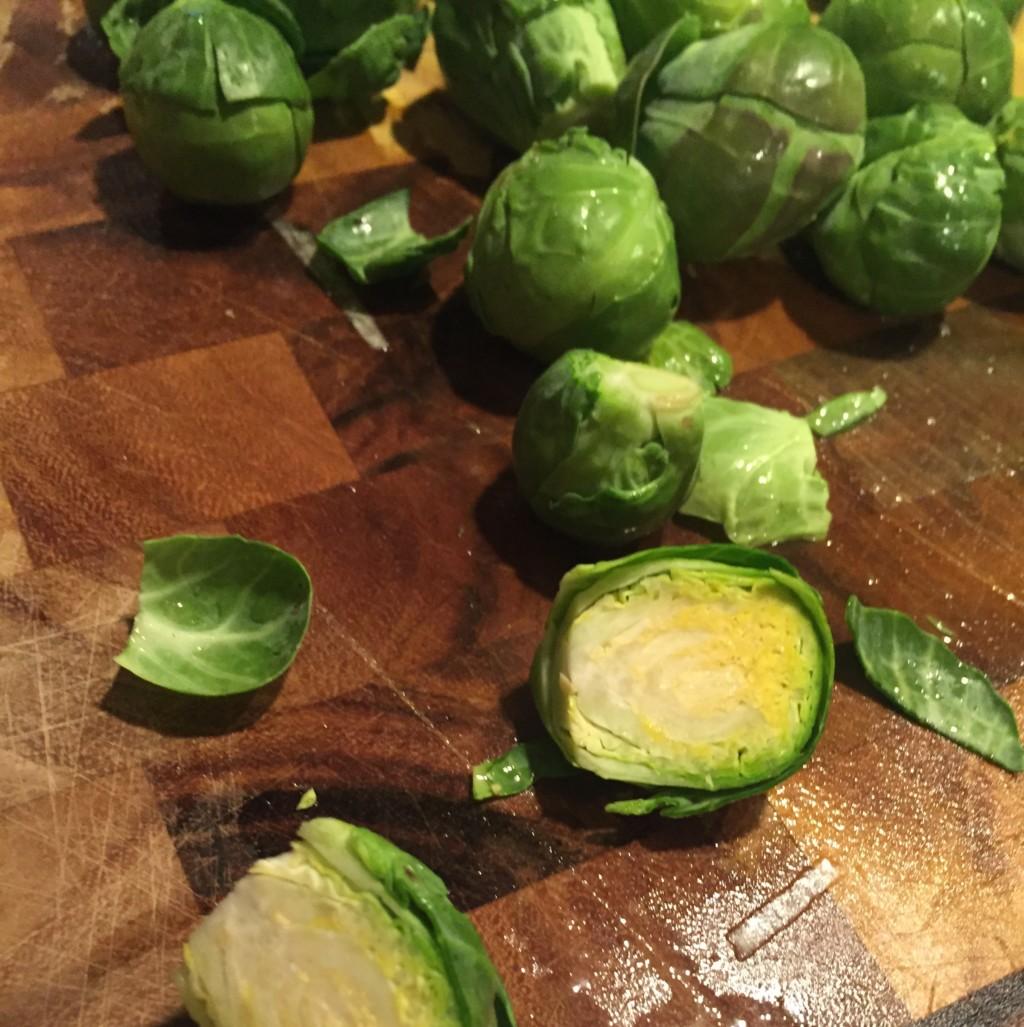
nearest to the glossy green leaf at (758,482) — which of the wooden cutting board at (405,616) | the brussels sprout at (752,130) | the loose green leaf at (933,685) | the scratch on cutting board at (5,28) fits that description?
the wooden cutting board at (405,616)

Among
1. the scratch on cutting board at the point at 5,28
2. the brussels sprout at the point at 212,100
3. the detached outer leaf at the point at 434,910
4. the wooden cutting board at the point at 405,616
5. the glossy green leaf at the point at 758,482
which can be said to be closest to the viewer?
the detached outer leaf at the point at 434,910

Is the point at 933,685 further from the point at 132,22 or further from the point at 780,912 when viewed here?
the point at 132,22

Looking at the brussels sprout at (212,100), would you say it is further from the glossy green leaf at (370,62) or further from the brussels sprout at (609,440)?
the brussels sprout at (609,440)

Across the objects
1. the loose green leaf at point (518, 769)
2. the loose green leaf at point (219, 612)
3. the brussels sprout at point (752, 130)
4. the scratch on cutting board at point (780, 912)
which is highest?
the brussels sprout at point (752, 130)

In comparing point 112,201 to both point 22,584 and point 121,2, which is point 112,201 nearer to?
point 121,2

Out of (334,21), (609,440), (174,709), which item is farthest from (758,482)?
(334,21)

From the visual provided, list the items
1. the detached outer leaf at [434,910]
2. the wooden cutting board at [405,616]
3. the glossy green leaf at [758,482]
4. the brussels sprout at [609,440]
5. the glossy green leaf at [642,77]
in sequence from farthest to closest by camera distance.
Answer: the glossy green leaf at [642,77] → the glossy green leaf at [758,482] → the brussels sprout at [609,440] → the wooden cutting board at [405,616] → the detached outer leaf at [434,910]
